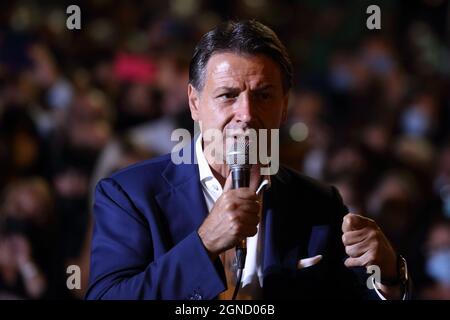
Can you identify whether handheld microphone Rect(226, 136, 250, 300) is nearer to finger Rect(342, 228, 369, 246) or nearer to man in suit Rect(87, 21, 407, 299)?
man in suit Rect(87, 21, 407, 299)

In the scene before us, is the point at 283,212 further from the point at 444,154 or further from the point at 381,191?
the point at 444,154

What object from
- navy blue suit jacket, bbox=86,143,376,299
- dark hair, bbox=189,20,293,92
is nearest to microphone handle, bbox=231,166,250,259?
navy blue suit jacket, bbox=86,143,376,299

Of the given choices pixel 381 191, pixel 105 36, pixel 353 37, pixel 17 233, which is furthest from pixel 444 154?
pixel 17 233

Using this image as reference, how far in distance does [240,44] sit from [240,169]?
0.82 feet

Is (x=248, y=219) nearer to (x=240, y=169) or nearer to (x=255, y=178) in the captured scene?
(x=240, y=169)

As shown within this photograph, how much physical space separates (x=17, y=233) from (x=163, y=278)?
1.60 meters

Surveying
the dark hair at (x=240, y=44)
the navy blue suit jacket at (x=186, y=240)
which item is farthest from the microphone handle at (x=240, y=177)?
the dark hair at (x=240, y=44)

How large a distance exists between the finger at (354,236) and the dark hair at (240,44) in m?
0.32

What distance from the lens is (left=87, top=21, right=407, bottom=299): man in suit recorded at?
1.42 metres

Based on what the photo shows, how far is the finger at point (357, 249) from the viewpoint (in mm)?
1438

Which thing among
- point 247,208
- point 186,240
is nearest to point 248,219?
point 247,208

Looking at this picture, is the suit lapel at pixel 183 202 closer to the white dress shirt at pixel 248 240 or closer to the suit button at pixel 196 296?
the white dress shirt at pixel 248 240

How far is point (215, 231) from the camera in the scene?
1362 millimetres
